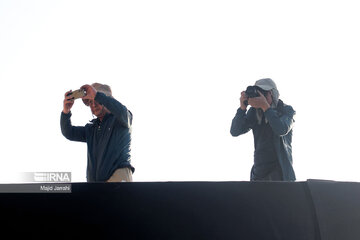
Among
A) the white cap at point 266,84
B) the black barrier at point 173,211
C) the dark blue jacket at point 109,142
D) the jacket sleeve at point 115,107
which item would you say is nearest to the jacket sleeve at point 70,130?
the dark blue jacket at point 109,142

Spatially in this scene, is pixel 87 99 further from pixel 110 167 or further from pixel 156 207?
pixel 156 207

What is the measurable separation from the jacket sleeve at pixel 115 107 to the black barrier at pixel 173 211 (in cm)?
127

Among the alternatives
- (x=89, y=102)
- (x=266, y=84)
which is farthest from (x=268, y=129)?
(x=89, y=102)

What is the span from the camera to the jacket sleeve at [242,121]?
8.79 feet

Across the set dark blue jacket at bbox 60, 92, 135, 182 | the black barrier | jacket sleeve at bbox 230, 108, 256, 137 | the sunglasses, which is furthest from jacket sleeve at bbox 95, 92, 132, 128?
the black barrier

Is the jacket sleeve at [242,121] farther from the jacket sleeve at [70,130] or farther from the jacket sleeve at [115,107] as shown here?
the jacket sleeve at [70,130]

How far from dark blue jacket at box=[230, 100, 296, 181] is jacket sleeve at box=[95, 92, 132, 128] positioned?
74cm

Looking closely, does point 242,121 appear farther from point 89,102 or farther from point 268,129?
point 89,102

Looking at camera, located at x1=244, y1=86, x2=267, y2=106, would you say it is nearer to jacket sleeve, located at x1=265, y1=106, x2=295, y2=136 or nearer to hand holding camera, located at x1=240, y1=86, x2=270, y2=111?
hand holding camera, located at x1=240, y1=86, x2=270, y2=111

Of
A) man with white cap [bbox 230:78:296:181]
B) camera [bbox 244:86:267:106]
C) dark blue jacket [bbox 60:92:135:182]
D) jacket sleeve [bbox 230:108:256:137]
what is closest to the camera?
dark blue jacket [bbox 60:92:135:182]

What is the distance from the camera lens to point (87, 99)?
250cm

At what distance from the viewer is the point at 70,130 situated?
2598 mm

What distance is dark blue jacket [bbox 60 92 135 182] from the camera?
2289 millimetres

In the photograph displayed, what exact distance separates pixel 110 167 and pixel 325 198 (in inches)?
54.1
